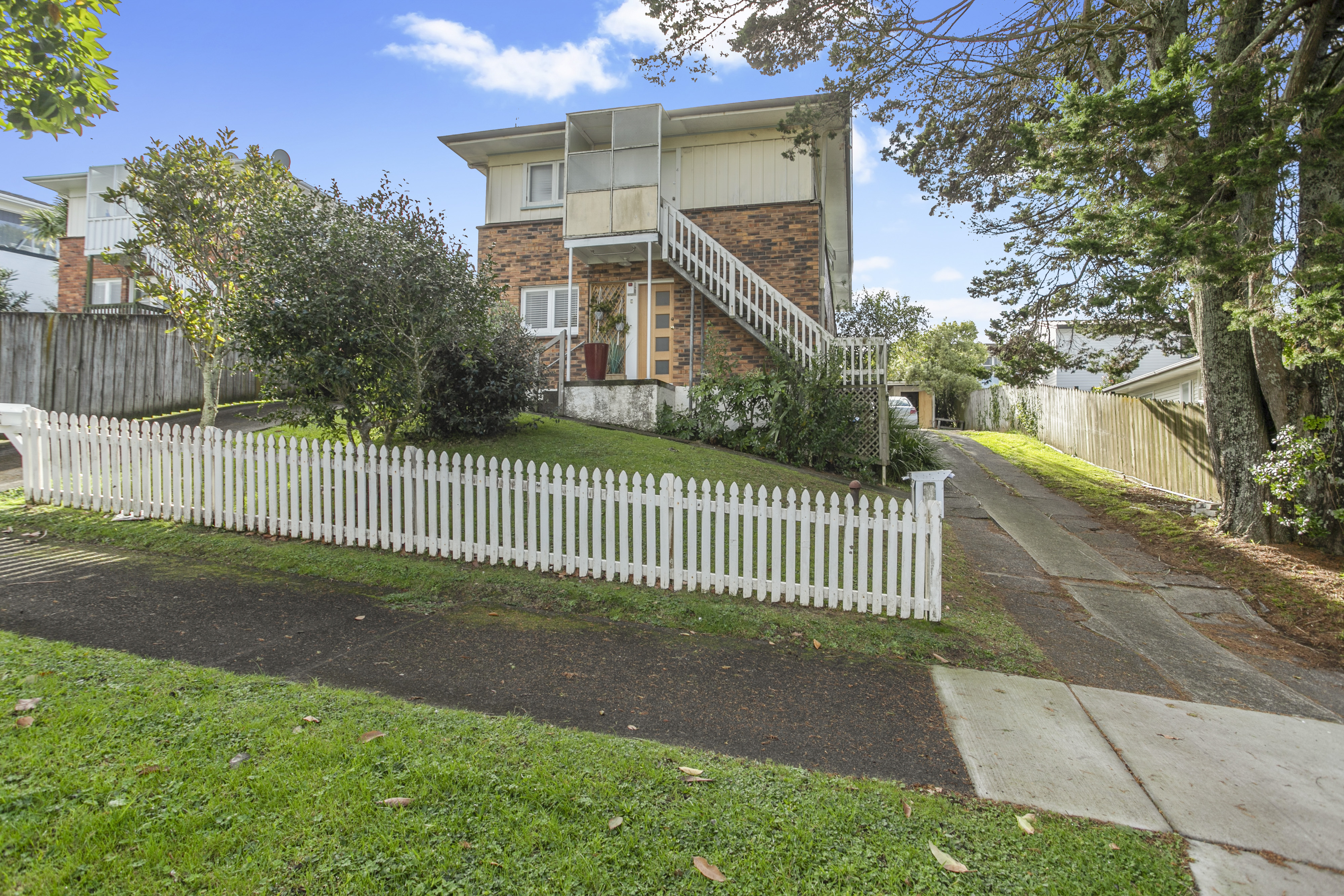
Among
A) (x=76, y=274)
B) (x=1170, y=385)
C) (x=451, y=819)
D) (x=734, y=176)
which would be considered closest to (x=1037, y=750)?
(x=451, y=819)

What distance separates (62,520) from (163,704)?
592 centimetres

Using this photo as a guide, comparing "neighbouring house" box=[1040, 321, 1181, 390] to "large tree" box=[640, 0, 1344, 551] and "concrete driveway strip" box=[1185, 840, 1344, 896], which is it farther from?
"concrete driveway strip" box=[1185, 840, 1344, 896]

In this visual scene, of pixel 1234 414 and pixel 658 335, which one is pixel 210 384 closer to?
pixel 658 335

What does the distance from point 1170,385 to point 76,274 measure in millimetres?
34747

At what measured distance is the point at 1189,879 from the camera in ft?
9.45

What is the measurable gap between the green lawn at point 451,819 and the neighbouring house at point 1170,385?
19.1 meters

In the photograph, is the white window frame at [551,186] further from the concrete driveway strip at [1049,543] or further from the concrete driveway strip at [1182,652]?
the concrete driveway strip at [1182,652]

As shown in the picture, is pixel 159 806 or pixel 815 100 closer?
pixel 159 806

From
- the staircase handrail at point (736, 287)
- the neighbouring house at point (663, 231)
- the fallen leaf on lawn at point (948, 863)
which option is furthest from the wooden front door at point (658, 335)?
the fallen leaf on lawn at point (948, 863)

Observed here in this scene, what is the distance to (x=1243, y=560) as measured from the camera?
9.33m

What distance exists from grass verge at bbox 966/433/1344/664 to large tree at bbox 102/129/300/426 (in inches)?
524

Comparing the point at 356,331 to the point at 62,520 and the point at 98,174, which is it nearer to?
the point at 62,520

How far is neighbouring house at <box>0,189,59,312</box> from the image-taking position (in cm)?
3067

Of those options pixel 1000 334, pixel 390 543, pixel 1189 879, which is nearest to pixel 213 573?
pixel 390 543
